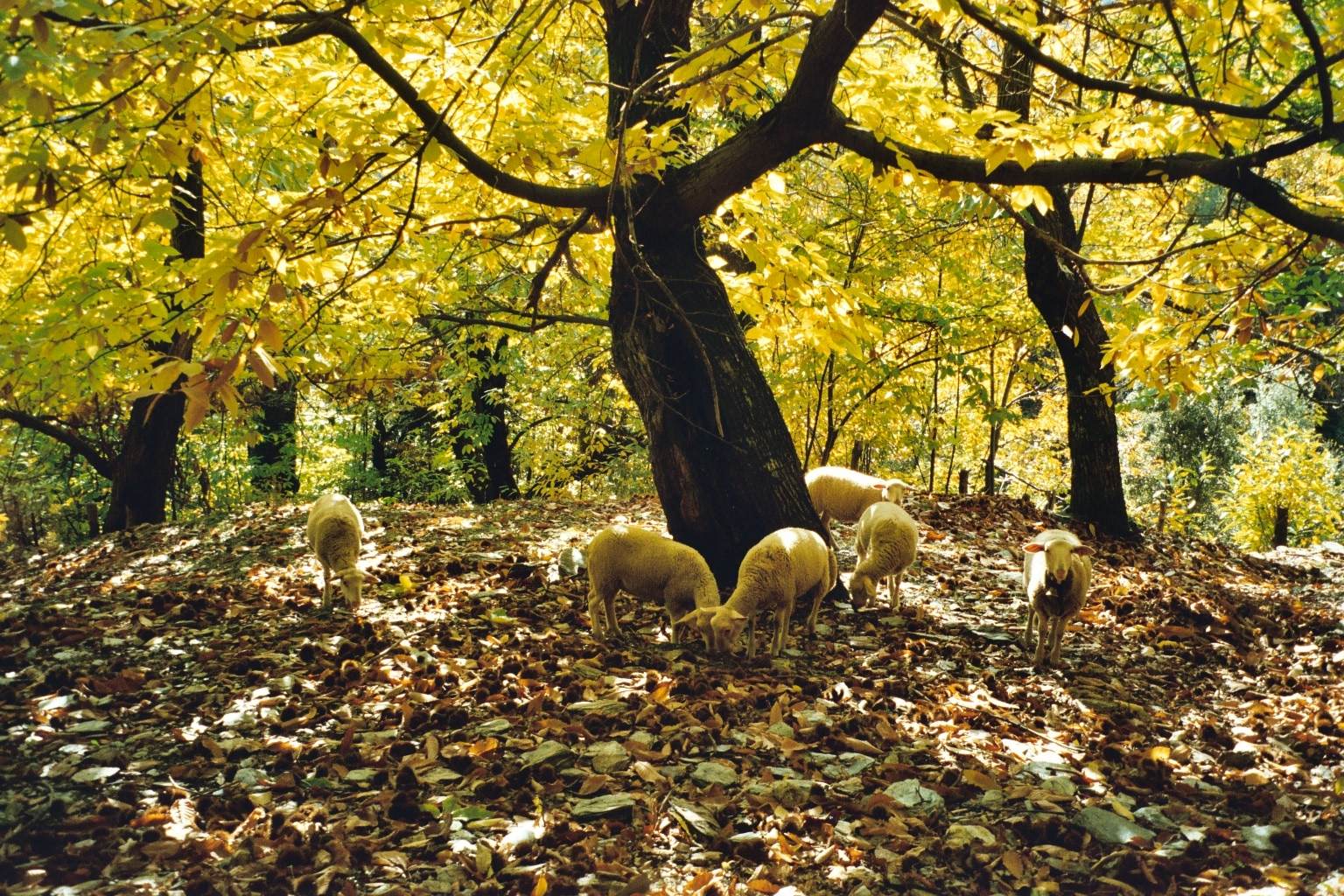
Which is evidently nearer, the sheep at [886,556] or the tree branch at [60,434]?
the sheep at [886,556]

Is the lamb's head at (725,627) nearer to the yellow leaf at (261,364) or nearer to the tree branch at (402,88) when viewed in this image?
the tree branch at (402,88)

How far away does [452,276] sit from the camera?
11586mm

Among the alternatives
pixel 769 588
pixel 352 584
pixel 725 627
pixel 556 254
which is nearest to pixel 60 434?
pixel 352 584

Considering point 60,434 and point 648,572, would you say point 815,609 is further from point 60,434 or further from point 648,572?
point 60,434

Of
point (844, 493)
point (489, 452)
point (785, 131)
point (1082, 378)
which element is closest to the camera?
point (785, 131)

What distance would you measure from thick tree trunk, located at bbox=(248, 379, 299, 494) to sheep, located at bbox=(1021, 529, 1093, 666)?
1548 centimetres

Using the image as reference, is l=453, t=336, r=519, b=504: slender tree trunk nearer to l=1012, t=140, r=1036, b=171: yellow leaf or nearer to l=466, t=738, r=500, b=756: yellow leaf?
l=466, t=738, r=500, b=756: yellow leaf

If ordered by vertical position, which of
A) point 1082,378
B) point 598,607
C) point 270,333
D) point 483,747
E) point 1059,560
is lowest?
point 483,747

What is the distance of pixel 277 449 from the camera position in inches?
792

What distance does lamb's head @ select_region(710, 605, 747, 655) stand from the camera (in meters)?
5.46

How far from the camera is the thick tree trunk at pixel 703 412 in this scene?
22.0 ft

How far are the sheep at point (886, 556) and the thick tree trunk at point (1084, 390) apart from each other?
4467mm

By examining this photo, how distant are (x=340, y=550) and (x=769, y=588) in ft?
12.0

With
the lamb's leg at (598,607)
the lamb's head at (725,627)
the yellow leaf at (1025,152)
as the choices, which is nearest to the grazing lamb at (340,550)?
the lamb's leg at (598,607)
